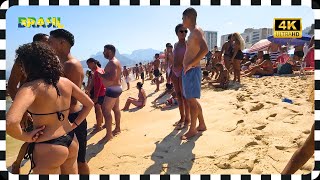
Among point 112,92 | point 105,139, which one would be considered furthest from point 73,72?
point 105,139

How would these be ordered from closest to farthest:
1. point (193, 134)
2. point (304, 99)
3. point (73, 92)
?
point (73, 92) → point (193, 134) → point (304, 99)

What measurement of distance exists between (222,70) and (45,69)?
21.8 ft

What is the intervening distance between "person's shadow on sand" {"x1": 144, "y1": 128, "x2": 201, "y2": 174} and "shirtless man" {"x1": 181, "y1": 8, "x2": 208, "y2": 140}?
191 millimetres

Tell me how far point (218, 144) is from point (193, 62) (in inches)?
46.8

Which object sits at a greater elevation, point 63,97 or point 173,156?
point 63,97

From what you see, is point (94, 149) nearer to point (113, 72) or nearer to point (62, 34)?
point (113, 72)

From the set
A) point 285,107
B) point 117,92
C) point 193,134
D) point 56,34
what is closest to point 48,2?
point 56,34

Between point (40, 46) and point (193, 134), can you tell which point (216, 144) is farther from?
point (40, 46)

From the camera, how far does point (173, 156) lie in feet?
11.6

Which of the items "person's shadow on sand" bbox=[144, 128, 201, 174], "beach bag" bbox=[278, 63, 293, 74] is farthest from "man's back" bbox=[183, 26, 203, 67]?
"beach bag" bbox=[278, 63, 293, 74]

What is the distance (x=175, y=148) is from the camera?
12.4 ft

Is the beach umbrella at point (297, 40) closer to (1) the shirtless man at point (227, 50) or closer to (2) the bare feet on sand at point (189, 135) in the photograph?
(1) the shirtless man at point (227, 50)

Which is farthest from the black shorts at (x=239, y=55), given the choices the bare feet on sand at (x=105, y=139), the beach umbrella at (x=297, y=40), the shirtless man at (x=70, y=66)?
the beach umbrella at (x=297, y=40)

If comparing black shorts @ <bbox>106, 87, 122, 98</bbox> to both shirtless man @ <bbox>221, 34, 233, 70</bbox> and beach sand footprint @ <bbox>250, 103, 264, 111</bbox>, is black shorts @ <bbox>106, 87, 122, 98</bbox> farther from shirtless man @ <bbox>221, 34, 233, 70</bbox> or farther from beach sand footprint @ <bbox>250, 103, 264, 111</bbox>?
shirtless man @ <bbox>221, 34, 233, 70</bbox>
